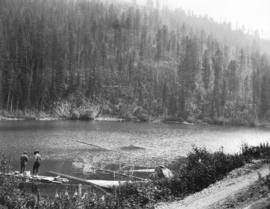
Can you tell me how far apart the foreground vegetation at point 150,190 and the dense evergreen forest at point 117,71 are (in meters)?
119

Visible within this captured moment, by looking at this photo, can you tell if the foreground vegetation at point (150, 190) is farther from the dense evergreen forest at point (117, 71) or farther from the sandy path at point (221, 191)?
the dense evergreen forest at point (117, 71)

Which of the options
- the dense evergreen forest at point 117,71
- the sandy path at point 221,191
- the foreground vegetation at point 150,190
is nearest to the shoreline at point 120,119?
the dense evergreen forest at point 117,71

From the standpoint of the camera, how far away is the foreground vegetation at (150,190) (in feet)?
48.8

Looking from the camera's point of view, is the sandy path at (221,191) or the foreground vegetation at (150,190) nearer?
the sandy path at (221,191)

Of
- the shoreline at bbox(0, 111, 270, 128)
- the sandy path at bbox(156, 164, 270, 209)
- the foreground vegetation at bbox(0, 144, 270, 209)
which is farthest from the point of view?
the shoreline at bbox(0, 111, 270, 128)

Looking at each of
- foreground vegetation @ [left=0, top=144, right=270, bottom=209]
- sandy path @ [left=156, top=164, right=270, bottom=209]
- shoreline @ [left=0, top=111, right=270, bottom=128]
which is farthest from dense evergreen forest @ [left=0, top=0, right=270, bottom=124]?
sandy path @ [left=156, top=164, right=270, bottom=209]

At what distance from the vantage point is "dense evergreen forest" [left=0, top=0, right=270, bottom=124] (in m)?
142

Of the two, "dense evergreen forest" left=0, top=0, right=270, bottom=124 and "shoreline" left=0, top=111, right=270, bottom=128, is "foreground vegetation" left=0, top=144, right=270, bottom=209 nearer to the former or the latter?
"shoreline" left=0, top=111, right=270, bottom=128

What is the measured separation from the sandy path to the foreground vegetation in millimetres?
980

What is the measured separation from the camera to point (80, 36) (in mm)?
172625

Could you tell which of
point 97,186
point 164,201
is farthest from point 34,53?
point 164,201

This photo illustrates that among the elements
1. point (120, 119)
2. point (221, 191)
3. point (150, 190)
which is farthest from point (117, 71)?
point (221, 191)

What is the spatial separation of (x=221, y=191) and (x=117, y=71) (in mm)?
150057

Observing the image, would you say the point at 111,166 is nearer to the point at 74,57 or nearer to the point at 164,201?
the point at 164,201
